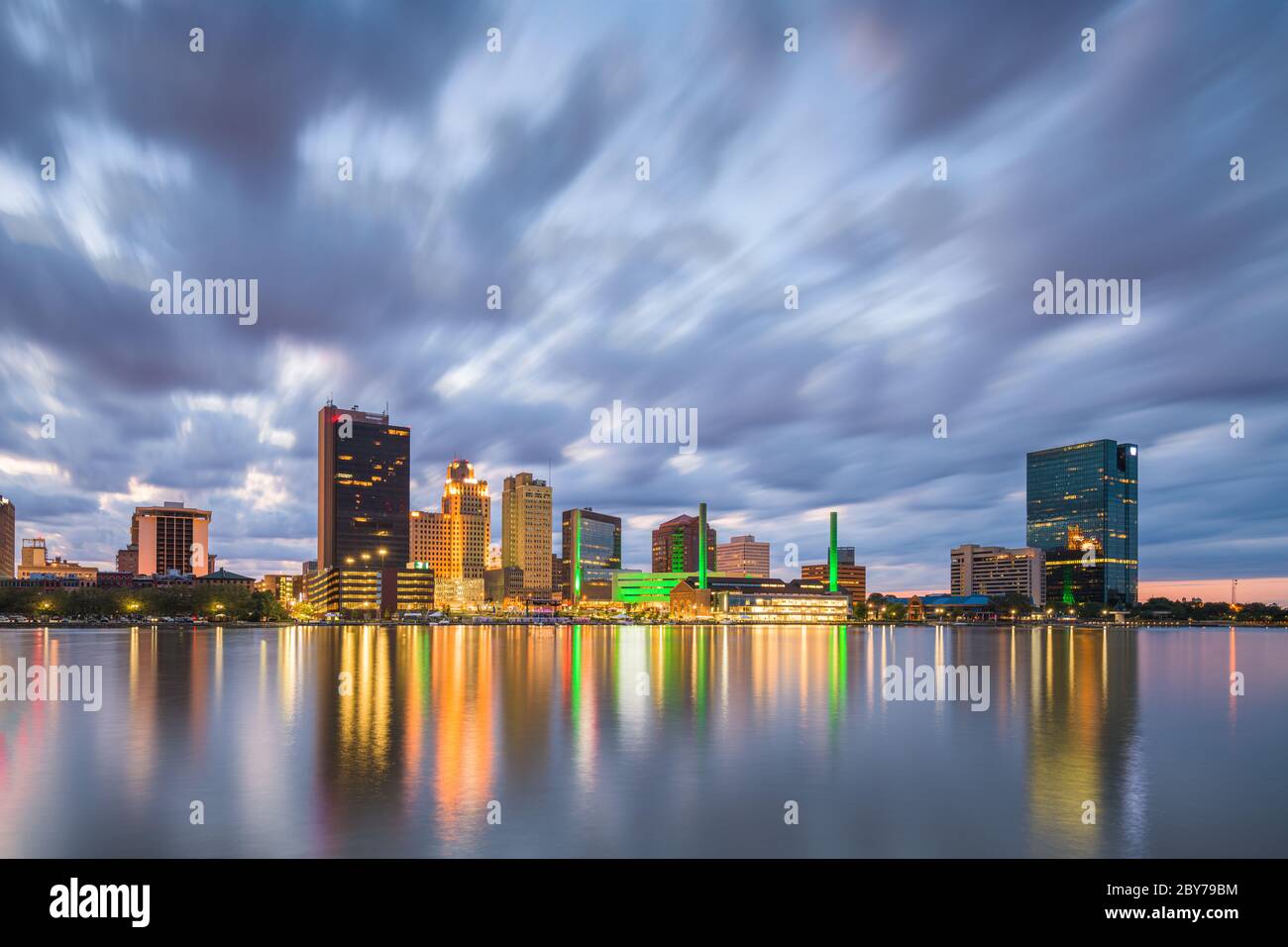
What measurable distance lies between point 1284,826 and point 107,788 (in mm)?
35554

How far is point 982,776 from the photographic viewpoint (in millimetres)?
28000

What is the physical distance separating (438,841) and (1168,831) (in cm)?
1990

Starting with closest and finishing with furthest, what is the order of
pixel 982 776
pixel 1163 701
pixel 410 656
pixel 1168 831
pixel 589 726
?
pixel 1168 831, pixel 982 776, pixel 589 726, pixel 1163 701, pixel 410 656

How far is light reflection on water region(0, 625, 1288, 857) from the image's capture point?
20.9 m

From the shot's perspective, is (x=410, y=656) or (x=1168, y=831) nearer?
(x=1168, y=831)

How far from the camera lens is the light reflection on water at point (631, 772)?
20.9 metres

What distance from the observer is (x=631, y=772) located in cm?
2825
